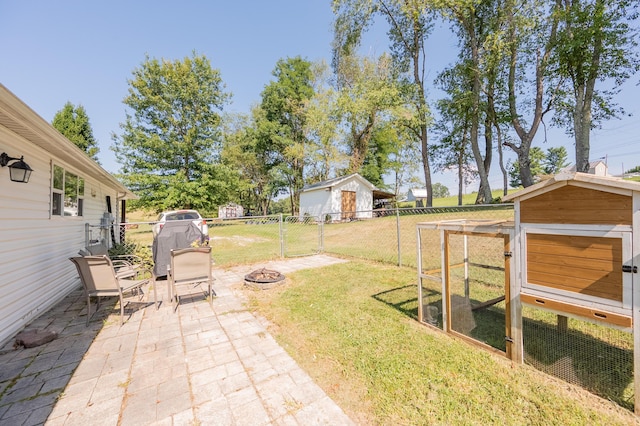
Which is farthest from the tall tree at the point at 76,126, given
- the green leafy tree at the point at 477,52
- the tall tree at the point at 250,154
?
the green leafy tree at the point at 477,52

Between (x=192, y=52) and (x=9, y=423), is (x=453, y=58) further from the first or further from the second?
(x=9, y=423)

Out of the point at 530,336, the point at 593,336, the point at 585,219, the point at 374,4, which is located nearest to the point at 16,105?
the point at 585,219

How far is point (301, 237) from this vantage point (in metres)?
13.8

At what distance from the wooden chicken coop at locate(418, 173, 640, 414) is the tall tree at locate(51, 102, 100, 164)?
25.3m

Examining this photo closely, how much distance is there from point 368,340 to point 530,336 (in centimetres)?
191

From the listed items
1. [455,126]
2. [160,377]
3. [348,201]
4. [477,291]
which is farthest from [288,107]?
[160,377]

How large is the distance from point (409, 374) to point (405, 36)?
21.7 metres

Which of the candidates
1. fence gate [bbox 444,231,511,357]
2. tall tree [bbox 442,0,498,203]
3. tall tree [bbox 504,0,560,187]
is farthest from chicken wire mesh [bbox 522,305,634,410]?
tall tree [bbox 442,0,498,203]

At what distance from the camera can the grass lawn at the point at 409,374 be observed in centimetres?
187

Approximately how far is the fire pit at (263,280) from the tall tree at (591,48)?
45.8 feet

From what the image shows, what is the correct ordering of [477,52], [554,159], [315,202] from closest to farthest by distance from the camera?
[477,52] → [315,202] → [554,159]

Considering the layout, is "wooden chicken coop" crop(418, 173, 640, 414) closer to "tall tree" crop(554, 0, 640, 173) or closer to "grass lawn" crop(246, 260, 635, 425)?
"grass lawn" crop(246, 260, 635, 425)

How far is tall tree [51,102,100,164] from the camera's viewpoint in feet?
60.6

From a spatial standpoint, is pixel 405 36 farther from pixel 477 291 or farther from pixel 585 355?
pixel 585 355
